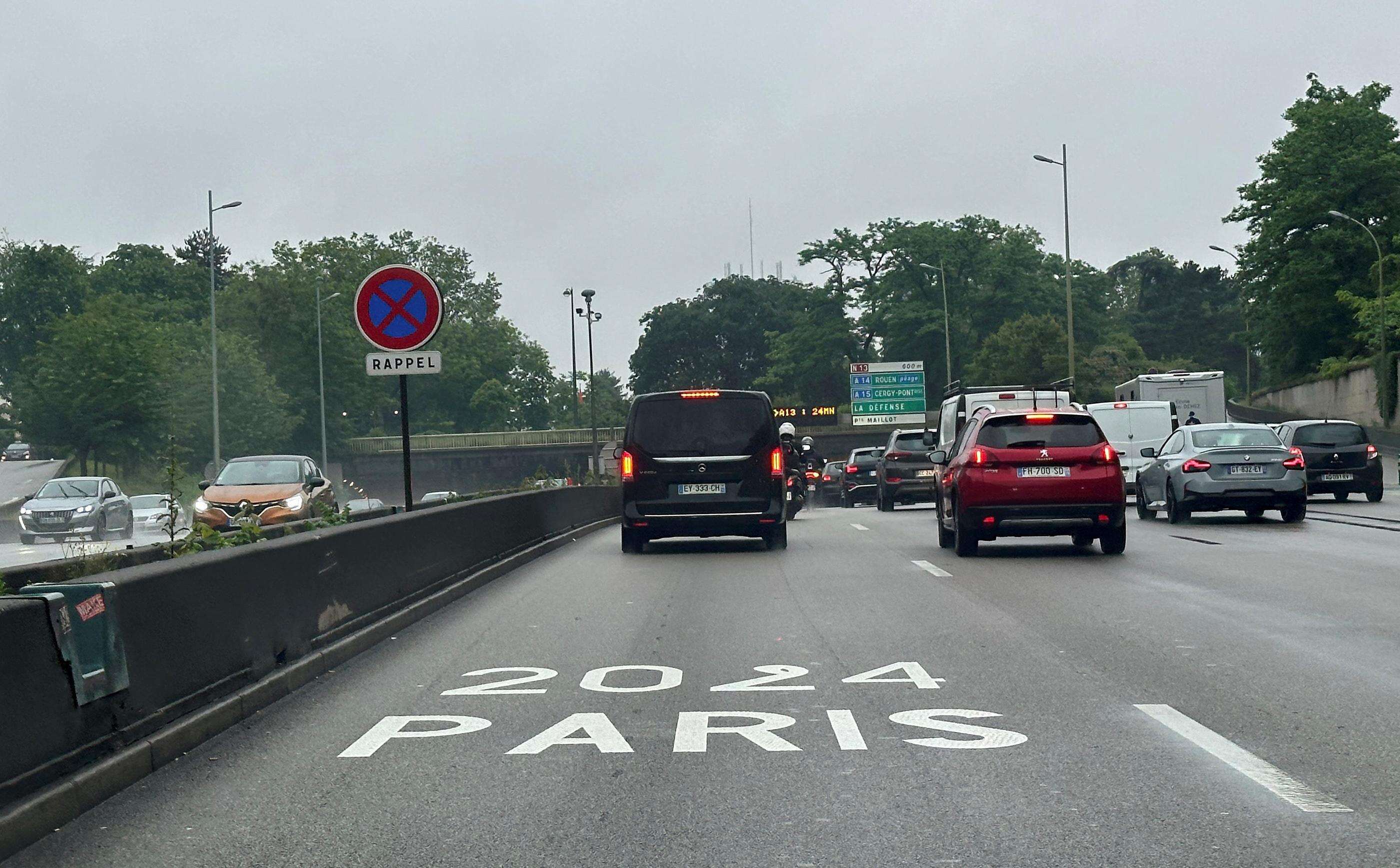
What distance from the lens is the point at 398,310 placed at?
12.8m

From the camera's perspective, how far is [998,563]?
54.5ft

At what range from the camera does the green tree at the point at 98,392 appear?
2251 inches

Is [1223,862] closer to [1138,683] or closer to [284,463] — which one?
[1138,683]

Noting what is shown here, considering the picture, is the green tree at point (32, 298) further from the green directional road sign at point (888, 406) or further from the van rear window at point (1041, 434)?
the van rear window at point (1041, 434)

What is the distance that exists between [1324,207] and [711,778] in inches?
2730

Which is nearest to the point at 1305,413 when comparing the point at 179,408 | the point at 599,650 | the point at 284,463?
the point at 179,408

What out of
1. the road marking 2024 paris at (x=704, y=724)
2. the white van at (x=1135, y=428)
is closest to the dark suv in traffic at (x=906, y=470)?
the white van at (x=1135, y=428)

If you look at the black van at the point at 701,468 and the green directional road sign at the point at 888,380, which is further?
the green directional road sign at the point at 888,380

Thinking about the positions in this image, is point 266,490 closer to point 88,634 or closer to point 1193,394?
point 88,634

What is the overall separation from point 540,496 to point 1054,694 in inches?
552

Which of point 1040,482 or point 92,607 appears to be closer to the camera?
point 92,607

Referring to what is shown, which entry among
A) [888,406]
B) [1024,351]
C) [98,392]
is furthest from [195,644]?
[1024,351]

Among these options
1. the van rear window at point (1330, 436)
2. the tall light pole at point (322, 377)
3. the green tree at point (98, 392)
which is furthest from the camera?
the tall light pole at point (322, 377)

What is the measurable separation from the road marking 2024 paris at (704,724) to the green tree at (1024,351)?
3061 inches
